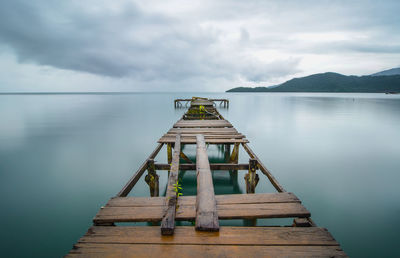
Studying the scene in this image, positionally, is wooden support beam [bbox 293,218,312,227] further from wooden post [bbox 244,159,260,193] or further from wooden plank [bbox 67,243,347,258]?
wooden post [bbox 244,159,260,193]

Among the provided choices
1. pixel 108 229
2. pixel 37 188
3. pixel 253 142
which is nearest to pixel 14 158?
pixel 37 188

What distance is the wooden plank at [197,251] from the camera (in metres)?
2.20

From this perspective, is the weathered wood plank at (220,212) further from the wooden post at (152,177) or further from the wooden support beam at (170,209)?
the wooden post at (152,177)

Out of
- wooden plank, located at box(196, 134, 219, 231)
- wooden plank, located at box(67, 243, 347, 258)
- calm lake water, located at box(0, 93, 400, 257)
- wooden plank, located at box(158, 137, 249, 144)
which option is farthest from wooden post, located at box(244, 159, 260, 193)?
wooden plank, located at box(67, 243, 347, 258)

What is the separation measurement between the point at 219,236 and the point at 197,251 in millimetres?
364

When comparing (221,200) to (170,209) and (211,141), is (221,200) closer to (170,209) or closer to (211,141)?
(170,209)

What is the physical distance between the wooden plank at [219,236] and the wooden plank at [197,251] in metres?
0.05

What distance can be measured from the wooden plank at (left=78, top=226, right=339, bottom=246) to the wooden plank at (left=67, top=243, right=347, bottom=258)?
0.18 ft

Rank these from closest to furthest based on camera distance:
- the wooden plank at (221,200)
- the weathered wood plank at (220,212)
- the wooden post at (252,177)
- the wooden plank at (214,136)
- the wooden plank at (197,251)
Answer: the wooden plank at (197,251)
the weathered wood plank at (220,212)
the wooden plank at (221,200)
the wooden post at (252,177)
the wooden plank at (214,136)

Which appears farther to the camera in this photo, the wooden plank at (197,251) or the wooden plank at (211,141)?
the wooden plank at (211,141)

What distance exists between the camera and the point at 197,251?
7.36 feet

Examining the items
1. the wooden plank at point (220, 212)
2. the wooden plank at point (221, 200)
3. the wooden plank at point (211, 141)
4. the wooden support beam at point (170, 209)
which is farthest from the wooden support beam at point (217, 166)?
the wooden plank at point (220, 212)

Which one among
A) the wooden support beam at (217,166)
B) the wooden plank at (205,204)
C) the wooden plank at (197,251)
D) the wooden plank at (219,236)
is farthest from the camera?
the wooden support beam at (217,166)

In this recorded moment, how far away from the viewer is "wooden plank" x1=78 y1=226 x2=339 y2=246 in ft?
7.79
